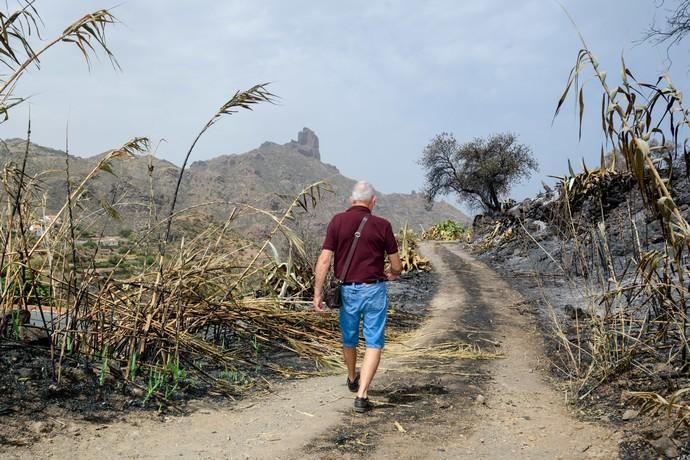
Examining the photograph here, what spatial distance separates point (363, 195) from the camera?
449 centimetres

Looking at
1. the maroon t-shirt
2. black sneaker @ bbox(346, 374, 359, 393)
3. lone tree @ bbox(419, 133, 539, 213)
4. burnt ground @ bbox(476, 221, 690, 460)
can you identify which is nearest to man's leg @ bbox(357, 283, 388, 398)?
the maroon t-shirt

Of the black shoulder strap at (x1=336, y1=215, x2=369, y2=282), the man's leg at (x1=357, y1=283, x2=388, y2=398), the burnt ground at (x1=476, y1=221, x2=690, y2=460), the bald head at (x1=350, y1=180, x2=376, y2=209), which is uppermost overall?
the bald head at (x1=350, y1=180, x2=376, y2=209)

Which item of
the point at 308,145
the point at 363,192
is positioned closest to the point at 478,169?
the point at 363,192

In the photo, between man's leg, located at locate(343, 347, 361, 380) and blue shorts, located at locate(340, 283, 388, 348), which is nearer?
blue shorts, located at locate(340, 283, 388, 348)

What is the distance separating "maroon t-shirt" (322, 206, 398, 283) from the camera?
14.3 feet

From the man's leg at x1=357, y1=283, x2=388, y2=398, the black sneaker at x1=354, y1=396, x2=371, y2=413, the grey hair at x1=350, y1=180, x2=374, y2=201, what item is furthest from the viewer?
the grey hair at x1=350, y1=180, x2=374, y2=201

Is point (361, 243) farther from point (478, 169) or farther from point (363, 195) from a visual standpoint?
point (478, 169)

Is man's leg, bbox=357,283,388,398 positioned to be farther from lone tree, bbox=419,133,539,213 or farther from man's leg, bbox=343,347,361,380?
lone tree, bbox=419,133,539,213

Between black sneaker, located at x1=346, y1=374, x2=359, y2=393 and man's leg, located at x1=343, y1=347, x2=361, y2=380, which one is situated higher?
man's leg, located at x1=343, y1=347, x2=361, y2=380

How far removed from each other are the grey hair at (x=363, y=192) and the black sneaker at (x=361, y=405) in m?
1.52

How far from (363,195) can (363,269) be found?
591mm

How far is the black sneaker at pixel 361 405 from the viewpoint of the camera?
4.14 metres

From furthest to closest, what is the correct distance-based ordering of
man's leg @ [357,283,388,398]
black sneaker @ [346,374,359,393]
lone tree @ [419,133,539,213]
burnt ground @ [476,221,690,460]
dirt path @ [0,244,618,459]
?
lone tree @ [419,133,539,213]
black sneaker @ [346,374,359,393]
man's leg @ [357,283,388,398]
dirt path @ [0,244,618,459]
burnt ground @ [476,221,690,460]

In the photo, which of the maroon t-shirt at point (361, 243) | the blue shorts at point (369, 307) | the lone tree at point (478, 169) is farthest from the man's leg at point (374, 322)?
the lone tree at point (478, 169)
